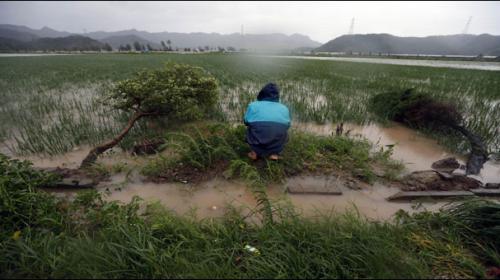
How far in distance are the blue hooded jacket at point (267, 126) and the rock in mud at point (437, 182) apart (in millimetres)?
2031

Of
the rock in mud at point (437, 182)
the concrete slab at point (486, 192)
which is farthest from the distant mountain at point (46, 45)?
the concrete slab at point (486, 192)

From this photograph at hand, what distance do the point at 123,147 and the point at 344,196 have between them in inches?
169

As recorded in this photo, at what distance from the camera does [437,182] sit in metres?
3.11

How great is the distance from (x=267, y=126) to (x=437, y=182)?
274 centimetres

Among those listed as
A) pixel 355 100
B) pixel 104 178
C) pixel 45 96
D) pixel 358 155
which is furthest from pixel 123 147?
pixel 355 100

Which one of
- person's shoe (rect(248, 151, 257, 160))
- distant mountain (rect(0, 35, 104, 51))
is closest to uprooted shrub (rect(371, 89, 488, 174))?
person's shoe (rect(248, 151, 257, 160))

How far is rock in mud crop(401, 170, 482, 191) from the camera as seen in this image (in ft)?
9.95

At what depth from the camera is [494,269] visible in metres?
1.70

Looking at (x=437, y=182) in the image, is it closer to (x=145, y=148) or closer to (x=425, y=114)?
(x=425, y=114)

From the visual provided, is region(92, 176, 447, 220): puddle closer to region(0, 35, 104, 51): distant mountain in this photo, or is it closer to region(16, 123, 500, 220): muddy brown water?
region(16, 123, 500, 220): muddy brown water

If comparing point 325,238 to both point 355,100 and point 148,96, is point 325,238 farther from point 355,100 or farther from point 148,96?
point 355,100

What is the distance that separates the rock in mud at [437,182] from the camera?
3033mm

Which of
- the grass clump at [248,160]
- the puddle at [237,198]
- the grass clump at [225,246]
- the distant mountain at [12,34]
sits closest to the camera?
the grass clump at [225,246]

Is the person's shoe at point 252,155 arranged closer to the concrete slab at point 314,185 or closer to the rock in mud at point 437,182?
the concrete slab at point 314,185
